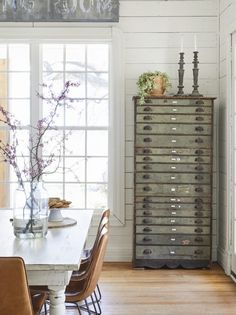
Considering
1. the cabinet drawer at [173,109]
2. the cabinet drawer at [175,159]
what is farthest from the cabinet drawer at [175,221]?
the cabinet drawer at [173,109]

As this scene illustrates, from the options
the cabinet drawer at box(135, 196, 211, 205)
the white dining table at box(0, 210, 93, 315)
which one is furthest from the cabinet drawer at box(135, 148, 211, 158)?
the white dining table at box(0, 210, 93, 315)

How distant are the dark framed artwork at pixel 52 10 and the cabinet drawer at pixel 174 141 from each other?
4.85 feet

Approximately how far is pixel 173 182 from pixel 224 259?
0.97 metres

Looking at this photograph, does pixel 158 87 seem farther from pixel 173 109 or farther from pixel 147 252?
pixel 147 252

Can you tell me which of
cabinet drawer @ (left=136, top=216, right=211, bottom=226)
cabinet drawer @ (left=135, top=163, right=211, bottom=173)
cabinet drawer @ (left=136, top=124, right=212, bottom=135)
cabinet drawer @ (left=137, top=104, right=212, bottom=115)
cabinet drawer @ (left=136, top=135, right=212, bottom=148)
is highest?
cabinet drawer @ (left=137, top=104, right=212, bottom=115)

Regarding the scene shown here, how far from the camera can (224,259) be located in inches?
218

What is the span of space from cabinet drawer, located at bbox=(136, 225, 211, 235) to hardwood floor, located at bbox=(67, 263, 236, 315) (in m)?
0.40

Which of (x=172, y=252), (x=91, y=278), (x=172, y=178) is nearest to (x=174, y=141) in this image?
(x=172, y=178)

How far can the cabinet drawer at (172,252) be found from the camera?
5566 mm

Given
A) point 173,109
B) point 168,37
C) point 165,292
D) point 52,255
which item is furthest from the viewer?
point 168,37

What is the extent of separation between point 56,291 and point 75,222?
1.19 meters

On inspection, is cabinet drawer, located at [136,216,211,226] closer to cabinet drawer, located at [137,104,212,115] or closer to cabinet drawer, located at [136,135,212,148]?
cabinet drawer, located at [136,135,212,148]

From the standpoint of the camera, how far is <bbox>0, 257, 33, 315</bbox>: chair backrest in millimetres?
2416

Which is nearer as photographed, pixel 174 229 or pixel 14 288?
pixel 14 288
